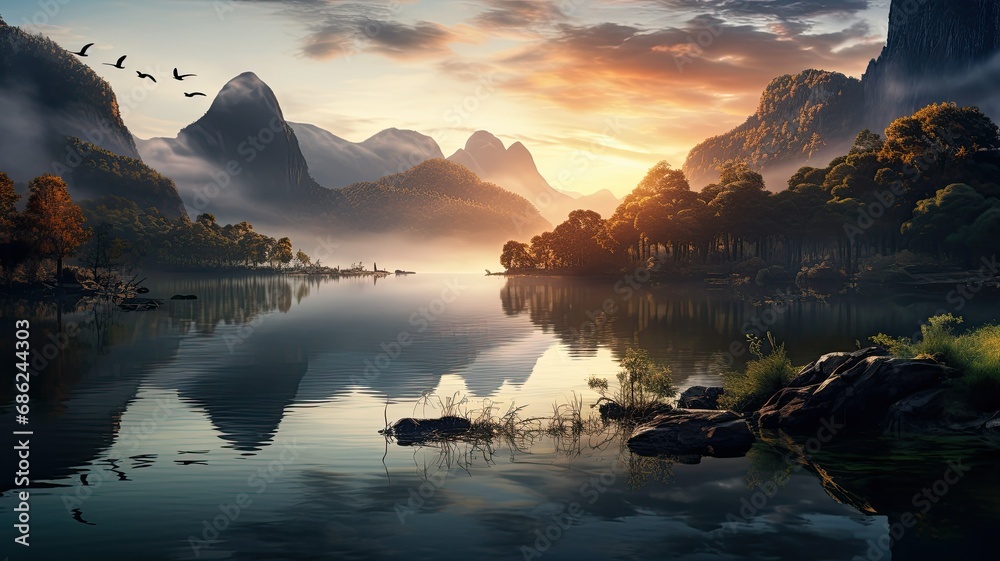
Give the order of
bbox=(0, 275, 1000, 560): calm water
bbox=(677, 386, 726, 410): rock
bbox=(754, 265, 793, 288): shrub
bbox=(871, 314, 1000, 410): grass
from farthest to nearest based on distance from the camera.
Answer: bbox=(754, 265, 793, 288): shrub → bbox=(677, 386, 726, 410): rock → bbox=(871, 314, 1000, 410): grass → bbox=(0, 275, 1000, 560): calm water

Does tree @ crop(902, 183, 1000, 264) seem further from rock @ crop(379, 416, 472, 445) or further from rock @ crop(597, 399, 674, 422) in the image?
rock @ crop(379, 416, 472, 445)

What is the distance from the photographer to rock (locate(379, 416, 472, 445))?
26.0 m

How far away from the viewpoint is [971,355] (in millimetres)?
28266

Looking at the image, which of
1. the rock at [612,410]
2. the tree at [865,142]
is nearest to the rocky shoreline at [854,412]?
the rock at [612,410]

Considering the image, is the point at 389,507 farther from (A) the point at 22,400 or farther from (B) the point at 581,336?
(B) the point at 581,336

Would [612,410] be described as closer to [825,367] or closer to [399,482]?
[825,367]

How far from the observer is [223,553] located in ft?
51.9

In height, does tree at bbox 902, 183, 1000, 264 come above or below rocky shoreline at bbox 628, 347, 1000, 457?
above

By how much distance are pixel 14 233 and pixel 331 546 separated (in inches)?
4134

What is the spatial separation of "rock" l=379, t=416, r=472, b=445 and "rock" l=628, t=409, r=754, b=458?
5.75m

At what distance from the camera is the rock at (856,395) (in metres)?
27.0

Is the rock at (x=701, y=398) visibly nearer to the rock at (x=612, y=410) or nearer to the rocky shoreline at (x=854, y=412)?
the rocky shoreline at (x=854, y=412)

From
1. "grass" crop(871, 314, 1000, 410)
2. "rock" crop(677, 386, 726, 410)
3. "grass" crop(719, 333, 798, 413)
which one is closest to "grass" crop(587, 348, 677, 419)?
"rock" crop(677, 386, 726, 410)

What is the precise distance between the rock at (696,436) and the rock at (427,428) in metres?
5.75
